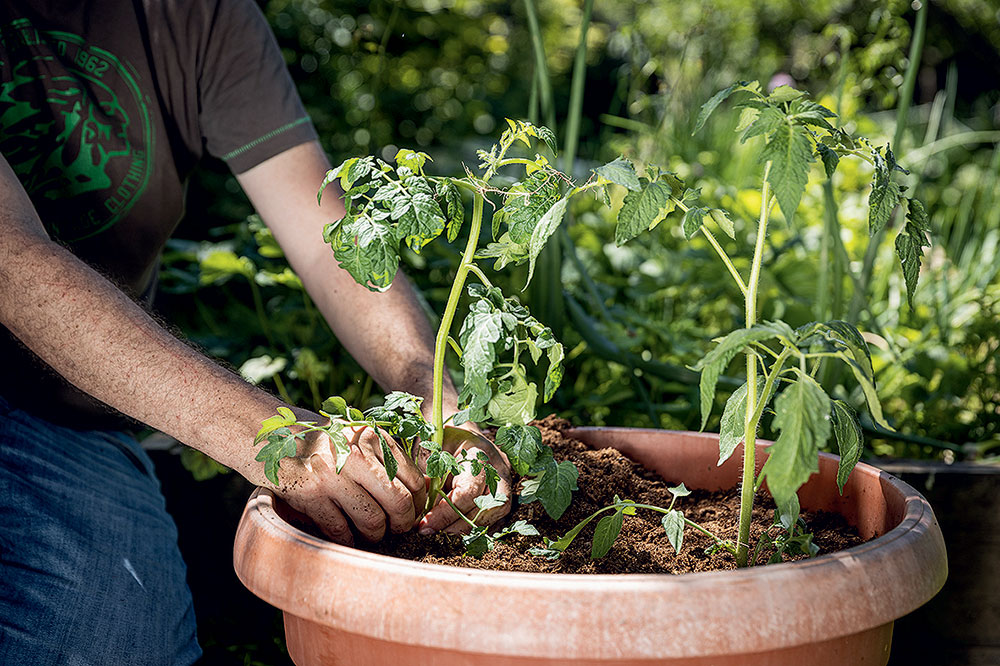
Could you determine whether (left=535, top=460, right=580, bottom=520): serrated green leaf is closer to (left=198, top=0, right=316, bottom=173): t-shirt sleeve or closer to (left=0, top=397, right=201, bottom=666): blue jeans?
(left=0, top=397, right=201, bottom=666): blue jeans

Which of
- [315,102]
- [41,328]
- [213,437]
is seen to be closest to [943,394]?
[213,437]

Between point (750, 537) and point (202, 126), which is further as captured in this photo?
point (202, 126)

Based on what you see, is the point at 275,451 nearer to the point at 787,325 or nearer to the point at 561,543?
the point at 561,543

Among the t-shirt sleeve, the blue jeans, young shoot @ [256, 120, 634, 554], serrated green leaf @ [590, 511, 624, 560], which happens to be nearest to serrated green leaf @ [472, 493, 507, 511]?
young shoot @ [256, 120, 634, 554]

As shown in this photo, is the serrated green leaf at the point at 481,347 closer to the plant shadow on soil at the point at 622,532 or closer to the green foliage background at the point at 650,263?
the plant shadow on soil at the point at 622,532

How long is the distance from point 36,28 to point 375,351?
75 centimetres

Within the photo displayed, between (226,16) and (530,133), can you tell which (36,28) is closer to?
(226,16)

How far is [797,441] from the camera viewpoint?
2.22 feet

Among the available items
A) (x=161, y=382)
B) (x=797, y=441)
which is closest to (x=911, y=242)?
(x=797, y=441)

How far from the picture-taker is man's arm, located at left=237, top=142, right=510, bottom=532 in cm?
102

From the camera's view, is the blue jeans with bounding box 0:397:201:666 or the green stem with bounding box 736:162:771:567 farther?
the blue jeans with bounding box 0:397:201:666

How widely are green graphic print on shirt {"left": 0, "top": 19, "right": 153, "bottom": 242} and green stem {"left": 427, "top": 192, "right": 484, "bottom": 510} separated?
77 cm

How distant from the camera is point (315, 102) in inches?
116

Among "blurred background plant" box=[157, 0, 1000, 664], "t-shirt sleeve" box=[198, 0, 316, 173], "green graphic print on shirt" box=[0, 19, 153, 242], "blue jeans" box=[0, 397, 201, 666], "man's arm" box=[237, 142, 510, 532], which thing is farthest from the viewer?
"blurred background plant" box=[157, 0, 1000, 664]
